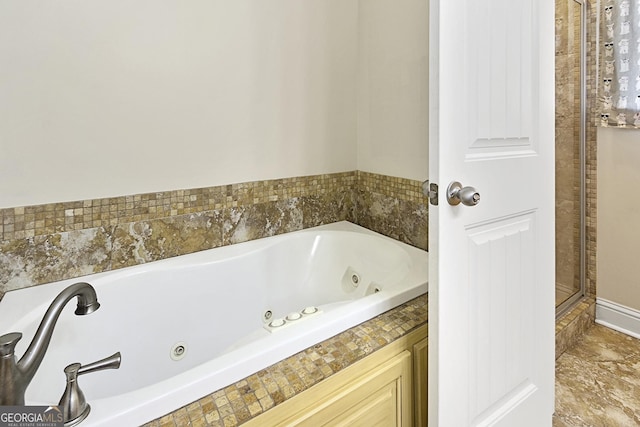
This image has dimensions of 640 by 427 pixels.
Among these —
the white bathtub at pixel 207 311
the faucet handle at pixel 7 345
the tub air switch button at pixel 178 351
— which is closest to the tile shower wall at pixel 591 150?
the white bathtub at pixel 207 311

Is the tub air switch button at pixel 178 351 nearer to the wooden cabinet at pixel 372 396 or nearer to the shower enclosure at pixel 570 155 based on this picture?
the wooden cabinet at pixel 372 396

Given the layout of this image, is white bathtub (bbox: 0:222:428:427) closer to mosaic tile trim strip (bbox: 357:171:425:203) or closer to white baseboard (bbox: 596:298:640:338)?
mosaic tile trim strip (bbox: 357:171:425:203)

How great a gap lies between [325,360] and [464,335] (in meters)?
0.44

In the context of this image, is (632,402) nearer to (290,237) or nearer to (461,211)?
(461,211)

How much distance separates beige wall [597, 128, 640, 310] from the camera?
210 centimetres

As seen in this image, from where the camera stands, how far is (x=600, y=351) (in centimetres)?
205

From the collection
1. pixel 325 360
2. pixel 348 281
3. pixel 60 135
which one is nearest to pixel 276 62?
pixel 60 135

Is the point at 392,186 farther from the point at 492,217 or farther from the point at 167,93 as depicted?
the point at 167,93

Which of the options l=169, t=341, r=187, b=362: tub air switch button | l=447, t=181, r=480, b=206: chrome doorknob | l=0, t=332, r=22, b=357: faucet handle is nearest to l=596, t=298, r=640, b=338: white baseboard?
l=447, t=181, r=480, b=206: chrome doorknob

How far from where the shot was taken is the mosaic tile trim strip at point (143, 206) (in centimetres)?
132

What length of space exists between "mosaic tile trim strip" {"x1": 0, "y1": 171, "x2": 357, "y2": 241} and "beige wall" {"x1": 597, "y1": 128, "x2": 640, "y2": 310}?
1.66 m

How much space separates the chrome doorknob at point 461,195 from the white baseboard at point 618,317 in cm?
195

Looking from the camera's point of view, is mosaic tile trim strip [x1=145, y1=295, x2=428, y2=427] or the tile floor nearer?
mosaic tile trim strip [x1=145, y1=295, x2=428, y2=427]

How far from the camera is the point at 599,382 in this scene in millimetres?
1801
